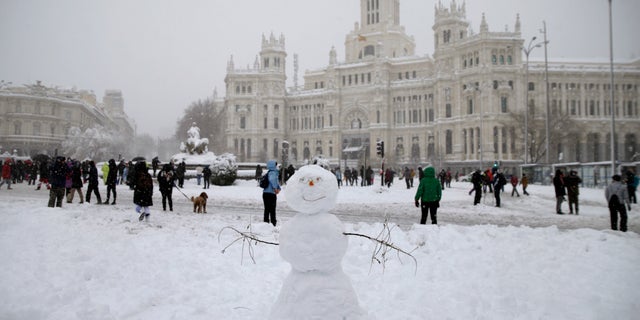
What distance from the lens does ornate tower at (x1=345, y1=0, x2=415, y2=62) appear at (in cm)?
7819

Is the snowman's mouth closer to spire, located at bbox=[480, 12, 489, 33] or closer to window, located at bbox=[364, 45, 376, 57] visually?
spire, located at bbox=[480, 12, 489, 33]

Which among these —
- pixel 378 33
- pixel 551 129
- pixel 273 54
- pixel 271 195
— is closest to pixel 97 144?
pixel 273 54

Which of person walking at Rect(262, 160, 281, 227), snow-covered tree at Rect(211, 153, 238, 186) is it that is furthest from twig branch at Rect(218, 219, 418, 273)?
snow-covered tree at Rect(211, 153, 238, 186)

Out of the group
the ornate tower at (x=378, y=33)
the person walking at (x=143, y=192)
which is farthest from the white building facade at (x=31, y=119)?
the ornate tower at (x=378, y=33)

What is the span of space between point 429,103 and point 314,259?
68.6 m

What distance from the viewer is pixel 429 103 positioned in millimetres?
68062

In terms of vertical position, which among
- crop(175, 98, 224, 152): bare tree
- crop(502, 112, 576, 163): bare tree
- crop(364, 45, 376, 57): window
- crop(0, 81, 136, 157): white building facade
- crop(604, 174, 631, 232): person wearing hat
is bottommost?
crop(604, 174, 631, 232): person wearing hat

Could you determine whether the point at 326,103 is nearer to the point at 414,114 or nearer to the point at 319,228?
the point at 414,114

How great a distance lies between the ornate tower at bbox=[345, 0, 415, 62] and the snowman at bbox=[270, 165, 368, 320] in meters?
75.3

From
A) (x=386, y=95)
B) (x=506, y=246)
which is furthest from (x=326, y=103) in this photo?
(x=506, y=246)

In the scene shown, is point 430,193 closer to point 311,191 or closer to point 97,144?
point 311,191

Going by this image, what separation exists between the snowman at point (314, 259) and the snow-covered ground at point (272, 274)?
318mm

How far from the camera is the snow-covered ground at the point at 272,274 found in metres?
4.38

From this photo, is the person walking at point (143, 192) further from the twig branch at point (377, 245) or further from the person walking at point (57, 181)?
the twig branch at point (377, 245)
